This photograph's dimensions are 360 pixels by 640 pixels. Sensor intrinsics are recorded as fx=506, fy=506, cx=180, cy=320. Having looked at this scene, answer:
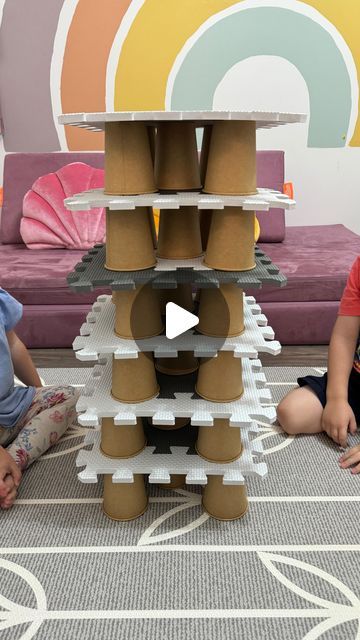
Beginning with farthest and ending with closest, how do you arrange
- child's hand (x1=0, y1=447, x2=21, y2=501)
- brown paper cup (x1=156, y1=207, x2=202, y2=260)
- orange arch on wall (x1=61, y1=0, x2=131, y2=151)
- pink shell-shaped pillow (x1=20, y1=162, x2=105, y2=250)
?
orange arch on wall (x1=61, y1=0, x2=131, y2=151) → pink shell-shaped pillow (x1=20, y1=162, x2=105, y2=250) → child's hand (x1=0, y1=447, x2=21, y2=501) → brown paper cup (x1=156, y1=207, x2=202, y2=260)

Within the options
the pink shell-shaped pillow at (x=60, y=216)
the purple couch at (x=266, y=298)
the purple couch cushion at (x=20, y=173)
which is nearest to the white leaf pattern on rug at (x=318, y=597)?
the purple couch at (x=266, y=298)

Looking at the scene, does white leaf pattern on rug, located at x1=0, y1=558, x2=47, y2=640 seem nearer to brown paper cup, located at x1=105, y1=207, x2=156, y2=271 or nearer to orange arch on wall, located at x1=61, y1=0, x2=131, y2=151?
brown paper cup, located at x1=105, y1=207, x2=156, y2=271

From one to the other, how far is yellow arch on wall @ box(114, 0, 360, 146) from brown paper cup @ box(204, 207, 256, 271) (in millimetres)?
1529

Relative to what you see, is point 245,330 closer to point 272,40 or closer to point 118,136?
point 118,136

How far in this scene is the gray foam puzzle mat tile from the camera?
28.4 inches

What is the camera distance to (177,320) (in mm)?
839

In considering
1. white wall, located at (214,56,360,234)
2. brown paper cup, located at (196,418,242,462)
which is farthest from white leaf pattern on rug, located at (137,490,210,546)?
white wall, located at (214,56,360,234)

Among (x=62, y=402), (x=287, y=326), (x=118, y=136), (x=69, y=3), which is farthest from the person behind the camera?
(x=69, y=3)

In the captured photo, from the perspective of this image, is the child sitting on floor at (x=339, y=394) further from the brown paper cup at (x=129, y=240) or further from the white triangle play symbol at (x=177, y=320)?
the brown paper cup at (x=129, y=240)

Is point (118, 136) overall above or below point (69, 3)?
below

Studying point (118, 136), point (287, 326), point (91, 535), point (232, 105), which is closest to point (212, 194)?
point (118, 136)

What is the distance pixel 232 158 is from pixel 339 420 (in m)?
0.62

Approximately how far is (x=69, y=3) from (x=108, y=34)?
185 millimetres

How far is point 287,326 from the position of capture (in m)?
1.56
